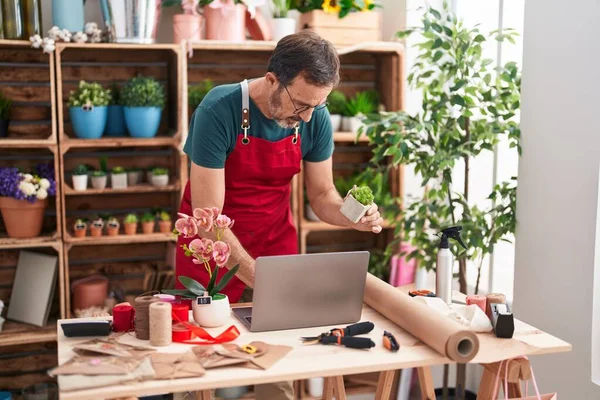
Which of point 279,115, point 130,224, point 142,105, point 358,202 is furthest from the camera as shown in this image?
point 130,224

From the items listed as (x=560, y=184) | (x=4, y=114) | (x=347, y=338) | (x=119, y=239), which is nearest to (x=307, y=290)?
(x=347, y=338)

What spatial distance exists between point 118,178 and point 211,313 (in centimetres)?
195

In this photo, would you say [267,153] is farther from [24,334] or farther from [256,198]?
[24,334]

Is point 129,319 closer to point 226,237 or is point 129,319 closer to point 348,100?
point 226,237

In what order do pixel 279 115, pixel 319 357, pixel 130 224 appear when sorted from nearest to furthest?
pixel 319 357 → pixel 279 115 → pixel 130 224

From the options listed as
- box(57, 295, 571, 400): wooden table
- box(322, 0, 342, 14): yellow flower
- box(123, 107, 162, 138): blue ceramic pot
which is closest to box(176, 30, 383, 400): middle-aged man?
box(57, 295, 571, 400): wooden table

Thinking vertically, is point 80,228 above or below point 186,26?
below

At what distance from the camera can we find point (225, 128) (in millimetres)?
2689

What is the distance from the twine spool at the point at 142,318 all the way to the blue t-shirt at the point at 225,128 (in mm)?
688

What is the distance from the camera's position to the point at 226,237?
8.02ft

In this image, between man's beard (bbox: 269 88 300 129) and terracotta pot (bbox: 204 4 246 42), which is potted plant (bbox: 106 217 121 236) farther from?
man's beard (bbox: 269 88 300 129)

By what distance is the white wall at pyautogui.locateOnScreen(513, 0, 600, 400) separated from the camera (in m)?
2.79

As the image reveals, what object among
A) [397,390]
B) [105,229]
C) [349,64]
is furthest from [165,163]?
[397,390]

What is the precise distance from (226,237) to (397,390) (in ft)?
6.09
